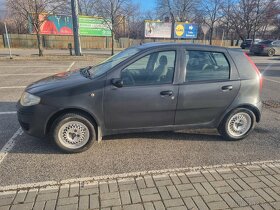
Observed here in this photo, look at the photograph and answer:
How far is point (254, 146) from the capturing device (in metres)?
4.00

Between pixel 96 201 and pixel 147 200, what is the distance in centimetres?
55

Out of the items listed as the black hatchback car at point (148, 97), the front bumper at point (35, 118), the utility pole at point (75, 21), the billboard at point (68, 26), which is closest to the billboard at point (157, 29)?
the billboard at point (68, 26)

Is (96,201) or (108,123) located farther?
(108,123)

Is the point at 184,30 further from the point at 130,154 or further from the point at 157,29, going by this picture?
the point at 130,154

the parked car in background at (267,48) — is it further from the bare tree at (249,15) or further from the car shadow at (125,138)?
the bare tree at (249,15)

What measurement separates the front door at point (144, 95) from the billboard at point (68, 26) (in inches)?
1113

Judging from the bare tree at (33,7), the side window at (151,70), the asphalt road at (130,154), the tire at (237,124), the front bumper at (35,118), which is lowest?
the asphalt road at (130,154)

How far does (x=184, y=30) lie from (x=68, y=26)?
1650 cm

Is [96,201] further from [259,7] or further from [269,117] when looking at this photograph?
[259,7]

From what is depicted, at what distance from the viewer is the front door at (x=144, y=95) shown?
3543 mm

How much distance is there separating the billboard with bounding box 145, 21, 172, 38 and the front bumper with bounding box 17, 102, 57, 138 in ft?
105

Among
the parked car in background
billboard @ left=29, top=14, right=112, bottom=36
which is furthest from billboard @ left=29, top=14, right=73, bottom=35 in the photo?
the parked car in background

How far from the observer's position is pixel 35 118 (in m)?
3.43

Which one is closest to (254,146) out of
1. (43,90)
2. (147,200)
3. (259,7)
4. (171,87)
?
(171,87)
